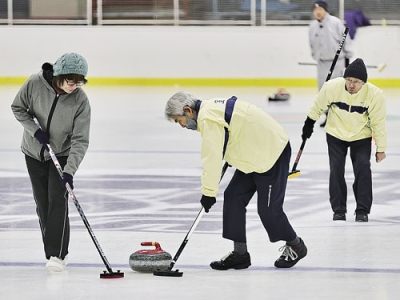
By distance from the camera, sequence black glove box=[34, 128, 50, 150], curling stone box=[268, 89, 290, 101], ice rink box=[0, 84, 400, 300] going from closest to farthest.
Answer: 1. ice rink box=[0, 84, 400, 300]
2. black glove box=[34, 128, 50, 150]
3. curling stone box=[268, 89, 290, 101]

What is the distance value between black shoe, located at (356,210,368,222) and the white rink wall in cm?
1127

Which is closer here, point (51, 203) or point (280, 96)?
point (51, 203)

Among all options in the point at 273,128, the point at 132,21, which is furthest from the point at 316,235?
the point at 132,21

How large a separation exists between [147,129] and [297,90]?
220 inches

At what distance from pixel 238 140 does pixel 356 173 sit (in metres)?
2.00

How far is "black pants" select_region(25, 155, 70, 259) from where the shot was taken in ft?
16.8

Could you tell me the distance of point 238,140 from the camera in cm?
495

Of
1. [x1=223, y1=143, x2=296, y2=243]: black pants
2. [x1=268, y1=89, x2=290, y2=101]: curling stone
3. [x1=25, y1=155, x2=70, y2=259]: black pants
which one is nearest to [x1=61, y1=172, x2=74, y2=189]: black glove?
[x1=25, y1=155, x2=70, y2=259]: black pants

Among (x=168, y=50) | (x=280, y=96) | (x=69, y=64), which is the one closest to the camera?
(x=69, y=64)

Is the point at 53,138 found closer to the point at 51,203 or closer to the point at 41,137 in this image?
the point at 41,137

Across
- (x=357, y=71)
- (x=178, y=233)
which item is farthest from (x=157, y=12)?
(x=178, y=233)

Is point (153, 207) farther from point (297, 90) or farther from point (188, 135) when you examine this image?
point (297, 90)

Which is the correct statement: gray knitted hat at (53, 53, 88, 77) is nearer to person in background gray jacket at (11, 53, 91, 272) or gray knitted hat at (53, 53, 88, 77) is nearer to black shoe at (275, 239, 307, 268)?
person in background gray jacket at (11, 53, 91, 272)

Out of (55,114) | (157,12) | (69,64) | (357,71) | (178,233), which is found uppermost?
(157,12)
